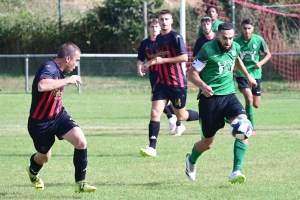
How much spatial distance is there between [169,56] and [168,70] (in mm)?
212

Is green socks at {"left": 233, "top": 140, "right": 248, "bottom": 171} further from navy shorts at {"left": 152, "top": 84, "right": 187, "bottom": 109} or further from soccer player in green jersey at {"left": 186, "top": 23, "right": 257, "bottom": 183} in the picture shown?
navy shorts at {"left": 152, "top": 84, "right": 187, "bottom": 109}

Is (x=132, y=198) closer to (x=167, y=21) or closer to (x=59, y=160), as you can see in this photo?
(x=59, y=160)

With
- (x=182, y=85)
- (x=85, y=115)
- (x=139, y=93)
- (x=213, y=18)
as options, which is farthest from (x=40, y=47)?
(x=182, y=85)

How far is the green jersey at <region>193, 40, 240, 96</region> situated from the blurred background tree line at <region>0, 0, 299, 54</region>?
17.0m

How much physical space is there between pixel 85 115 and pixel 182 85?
580 centimetres

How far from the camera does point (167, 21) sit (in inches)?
391

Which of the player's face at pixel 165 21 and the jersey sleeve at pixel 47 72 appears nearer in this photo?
the jersey sleeve at pixel 47 72

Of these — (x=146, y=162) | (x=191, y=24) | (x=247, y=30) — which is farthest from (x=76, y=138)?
(x=191, y=24)

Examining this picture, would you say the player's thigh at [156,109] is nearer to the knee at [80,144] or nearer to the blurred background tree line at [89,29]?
the knee at [80,144]

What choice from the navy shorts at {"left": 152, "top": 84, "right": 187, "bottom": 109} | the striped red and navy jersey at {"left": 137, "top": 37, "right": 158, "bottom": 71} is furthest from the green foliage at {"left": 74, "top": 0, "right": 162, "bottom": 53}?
the navy shorts at {"left": 152, "top": 84, "right": 187, "bottom": 109}

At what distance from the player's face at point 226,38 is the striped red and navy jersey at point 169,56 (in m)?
2.55

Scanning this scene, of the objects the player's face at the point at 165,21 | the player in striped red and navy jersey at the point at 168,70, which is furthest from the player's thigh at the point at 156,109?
the player's face at the point at 165,21

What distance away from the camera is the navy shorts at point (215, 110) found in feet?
24.5

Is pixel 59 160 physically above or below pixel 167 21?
below
